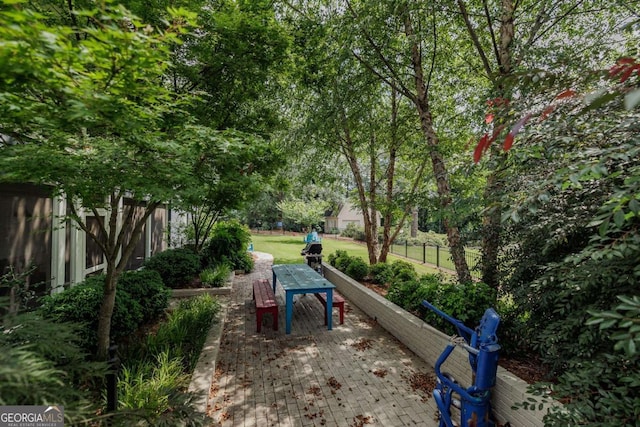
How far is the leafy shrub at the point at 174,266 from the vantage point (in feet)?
25.2

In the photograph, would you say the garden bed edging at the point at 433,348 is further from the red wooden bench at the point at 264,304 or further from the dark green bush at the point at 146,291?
the dark green bush at the point at 146,291

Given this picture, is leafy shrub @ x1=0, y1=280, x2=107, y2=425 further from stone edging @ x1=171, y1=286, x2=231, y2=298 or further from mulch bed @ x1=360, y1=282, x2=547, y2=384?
stone edging @ x1=171, y1=286, x2=231, y2=298

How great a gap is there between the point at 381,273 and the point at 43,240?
23.0ft

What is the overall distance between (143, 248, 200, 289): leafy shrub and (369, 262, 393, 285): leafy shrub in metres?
4.98

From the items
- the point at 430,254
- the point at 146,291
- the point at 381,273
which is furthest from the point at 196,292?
the point at 430,254

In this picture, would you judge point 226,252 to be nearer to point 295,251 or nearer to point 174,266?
point 174,266

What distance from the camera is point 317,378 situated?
3.97 meters

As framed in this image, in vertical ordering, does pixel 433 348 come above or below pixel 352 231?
below

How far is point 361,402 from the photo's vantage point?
3.46 meters

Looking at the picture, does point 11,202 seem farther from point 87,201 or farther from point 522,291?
point 522,291

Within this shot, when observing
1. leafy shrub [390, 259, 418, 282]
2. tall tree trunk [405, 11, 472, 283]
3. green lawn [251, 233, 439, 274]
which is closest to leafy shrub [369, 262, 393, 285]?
leafy shrub [390, 259, 418, 282]

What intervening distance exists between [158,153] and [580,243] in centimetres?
408

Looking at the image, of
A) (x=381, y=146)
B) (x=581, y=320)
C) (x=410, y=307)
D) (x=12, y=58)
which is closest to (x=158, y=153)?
(x=12, y=58)

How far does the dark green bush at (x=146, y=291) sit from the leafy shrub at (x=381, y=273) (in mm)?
5079
